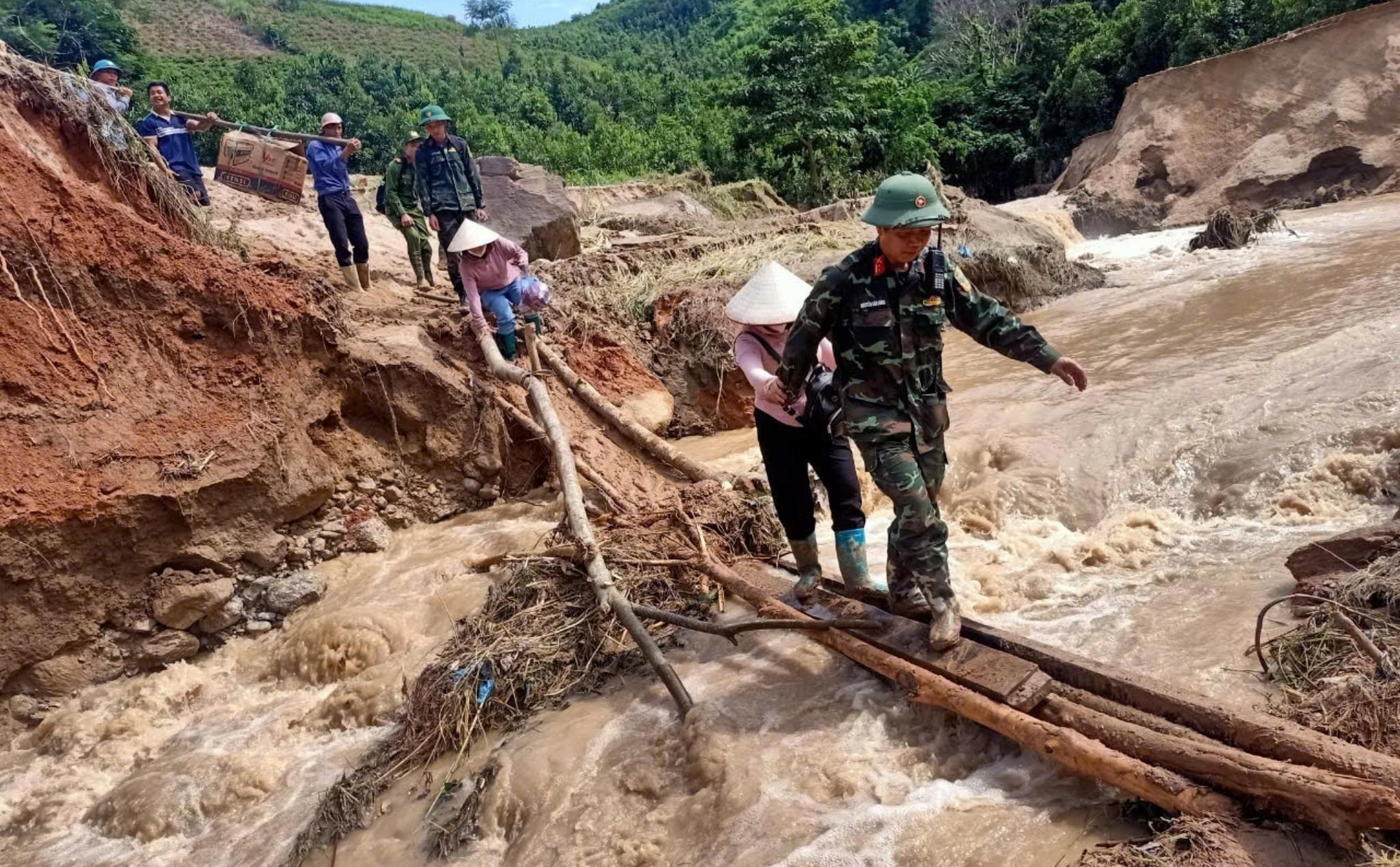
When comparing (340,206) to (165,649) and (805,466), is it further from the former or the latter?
(805,466)

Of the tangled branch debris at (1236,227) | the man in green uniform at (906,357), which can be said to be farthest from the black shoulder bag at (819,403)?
the tangled branch debris at (1236,227)

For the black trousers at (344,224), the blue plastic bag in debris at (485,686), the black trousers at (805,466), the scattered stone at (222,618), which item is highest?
the black trousers at (344,224)

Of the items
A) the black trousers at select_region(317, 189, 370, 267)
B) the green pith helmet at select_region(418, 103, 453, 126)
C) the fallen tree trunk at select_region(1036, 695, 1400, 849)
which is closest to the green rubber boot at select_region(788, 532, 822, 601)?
the fallen tree trunk at select_region(1036, 695, 1400, 849)

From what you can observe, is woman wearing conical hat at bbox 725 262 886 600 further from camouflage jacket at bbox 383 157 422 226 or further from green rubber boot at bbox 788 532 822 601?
camouflage jacket at bbox 383 157 422 226

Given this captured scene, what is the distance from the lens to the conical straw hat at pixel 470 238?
6.32 metres

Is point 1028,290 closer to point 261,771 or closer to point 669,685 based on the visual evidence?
point 669,685

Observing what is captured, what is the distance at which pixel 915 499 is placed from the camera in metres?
2.92

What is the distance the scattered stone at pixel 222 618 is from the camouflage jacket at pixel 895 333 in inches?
170

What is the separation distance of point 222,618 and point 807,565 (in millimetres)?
3933

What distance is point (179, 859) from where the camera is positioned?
12.1ft

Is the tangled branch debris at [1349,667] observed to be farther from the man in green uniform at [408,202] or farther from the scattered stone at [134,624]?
the man in green uniform at [408,202]

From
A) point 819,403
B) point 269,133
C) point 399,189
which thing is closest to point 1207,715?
point 819,403

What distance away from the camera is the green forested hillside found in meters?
19.6

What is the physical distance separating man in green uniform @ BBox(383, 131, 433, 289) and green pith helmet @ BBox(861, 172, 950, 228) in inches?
227
